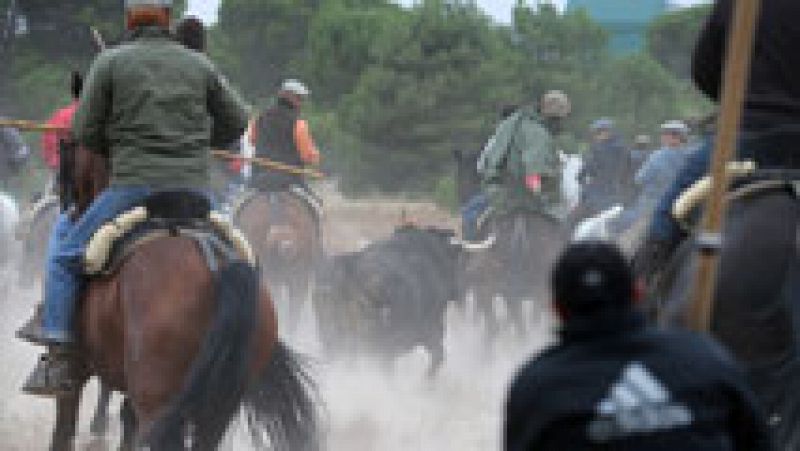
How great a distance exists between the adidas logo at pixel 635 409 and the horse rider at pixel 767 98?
7.63 ft

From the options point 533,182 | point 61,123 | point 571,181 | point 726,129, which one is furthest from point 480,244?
point 726,129

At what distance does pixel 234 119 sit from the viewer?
8.55m

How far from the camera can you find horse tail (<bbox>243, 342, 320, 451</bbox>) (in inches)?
327

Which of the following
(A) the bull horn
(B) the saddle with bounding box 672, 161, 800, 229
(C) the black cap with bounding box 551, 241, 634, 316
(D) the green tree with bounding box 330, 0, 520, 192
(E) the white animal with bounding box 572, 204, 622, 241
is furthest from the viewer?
(D) the green tree with bounding box 330, 0, 520, 192

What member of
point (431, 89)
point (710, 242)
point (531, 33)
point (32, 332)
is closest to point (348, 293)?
point (32, 332)

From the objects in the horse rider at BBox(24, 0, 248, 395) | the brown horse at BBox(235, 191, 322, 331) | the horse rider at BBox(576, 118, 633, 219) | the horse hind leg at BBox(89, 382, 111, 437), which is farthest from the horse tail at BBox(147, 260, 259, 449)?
the horse rider at BBox(576, 118, 633, 219)

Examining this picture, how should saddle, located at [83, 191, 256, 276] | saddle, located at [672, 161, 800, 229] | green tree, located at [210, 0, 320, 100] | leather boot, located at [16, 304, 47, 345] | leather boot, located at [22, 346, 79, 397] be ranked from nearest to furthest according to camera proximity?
saddle, located at [672, 161, 800, 229], saddle, located at [83, 191, 256, 276], leather boot, located at [16, 304, 47, 345], leather boot, located at [22, 346, 79, 397], green tree, located at [210, 0, 320, 100]

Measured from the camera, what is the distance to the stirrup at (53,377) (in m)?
8.52

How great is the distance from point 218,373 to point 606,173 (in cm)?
1303

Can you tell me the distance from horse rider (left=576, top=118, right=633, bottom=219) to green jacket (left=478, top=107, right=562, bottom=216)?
2.21 metres

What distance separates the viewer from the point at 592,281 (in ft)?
13.8

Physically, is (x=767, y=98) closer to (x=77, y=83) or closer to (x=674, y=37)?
(x=77, y=83)

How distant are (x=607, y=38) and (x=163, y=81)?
44.3 m

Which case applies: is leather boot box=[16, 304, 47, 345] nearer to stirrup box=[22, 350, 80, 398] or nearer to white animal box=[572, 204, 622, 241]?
stirrup box=[22, 350, 80, 398]
